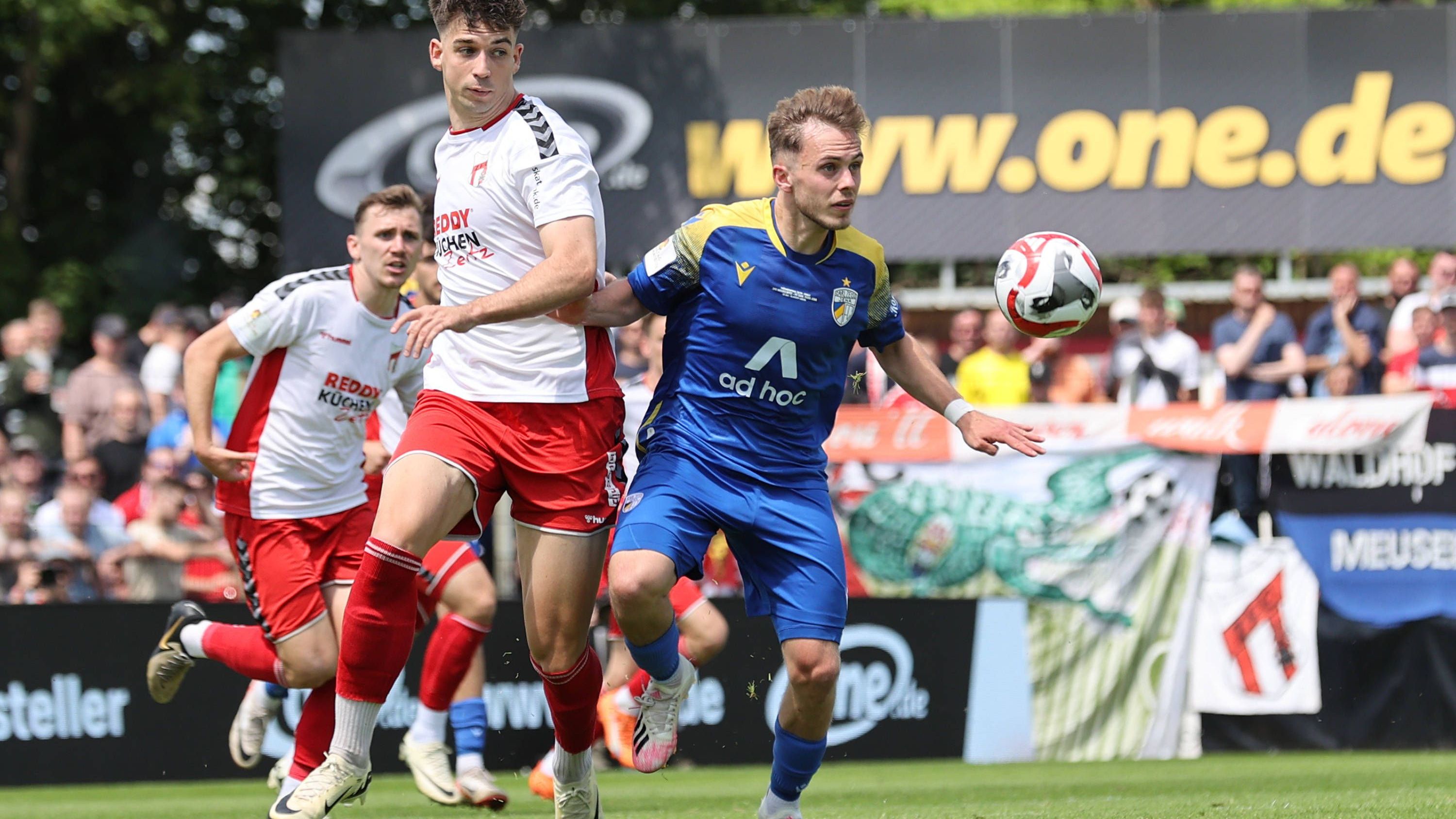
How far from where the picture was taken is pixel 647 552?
575 cm

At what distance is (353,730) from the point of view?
5582 millimetres

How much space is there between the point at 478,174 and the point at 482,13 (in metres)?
0.54

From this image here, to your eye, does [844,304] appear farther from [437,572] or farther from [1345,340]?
[1345,340]

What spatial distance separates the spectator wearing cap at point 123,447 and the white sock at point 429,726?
18.0 feet

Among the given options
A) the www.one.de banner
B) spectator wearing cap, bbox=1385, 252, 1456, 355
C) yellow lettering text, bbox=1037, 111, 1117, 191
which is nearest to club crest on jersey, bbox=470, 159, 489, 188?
the www.one.de banner

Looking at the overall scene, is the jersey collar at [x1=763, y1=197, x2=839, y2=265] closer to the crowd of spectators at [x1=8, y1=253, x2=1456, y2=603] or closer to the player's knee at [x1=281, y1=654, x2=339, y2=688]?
the player's knee at [x1=281, y1=654, x2=339, y2=688]

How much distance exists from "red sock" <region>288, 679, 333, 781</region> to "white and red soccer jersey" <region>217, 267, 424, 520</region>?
91 centimetres

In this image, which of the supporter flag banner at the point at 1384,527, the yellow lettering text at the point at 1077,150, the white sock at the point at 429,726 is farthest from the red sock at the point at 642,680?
the yellow lettering text at the point at 1077,150

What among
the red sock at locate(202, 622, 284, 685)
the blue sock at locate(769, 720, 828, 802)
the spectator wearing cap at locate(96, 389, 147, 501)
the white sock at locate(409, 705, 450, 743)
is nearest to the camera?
the blue sock at locate(769, 720, 828, 802)

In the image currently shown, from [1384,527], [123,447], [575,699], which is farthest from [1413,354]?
[123,447]

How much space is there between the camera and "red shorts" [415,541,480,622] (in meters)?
8.12

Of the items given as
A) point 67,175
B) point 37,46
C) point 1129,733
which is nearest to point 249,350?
point 1129,733

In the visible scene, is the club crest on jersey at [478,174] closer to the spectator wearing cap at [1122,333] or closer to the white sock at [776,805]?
the white sock at [776,805]

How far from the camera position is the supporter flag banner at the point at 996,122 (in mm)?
17469
